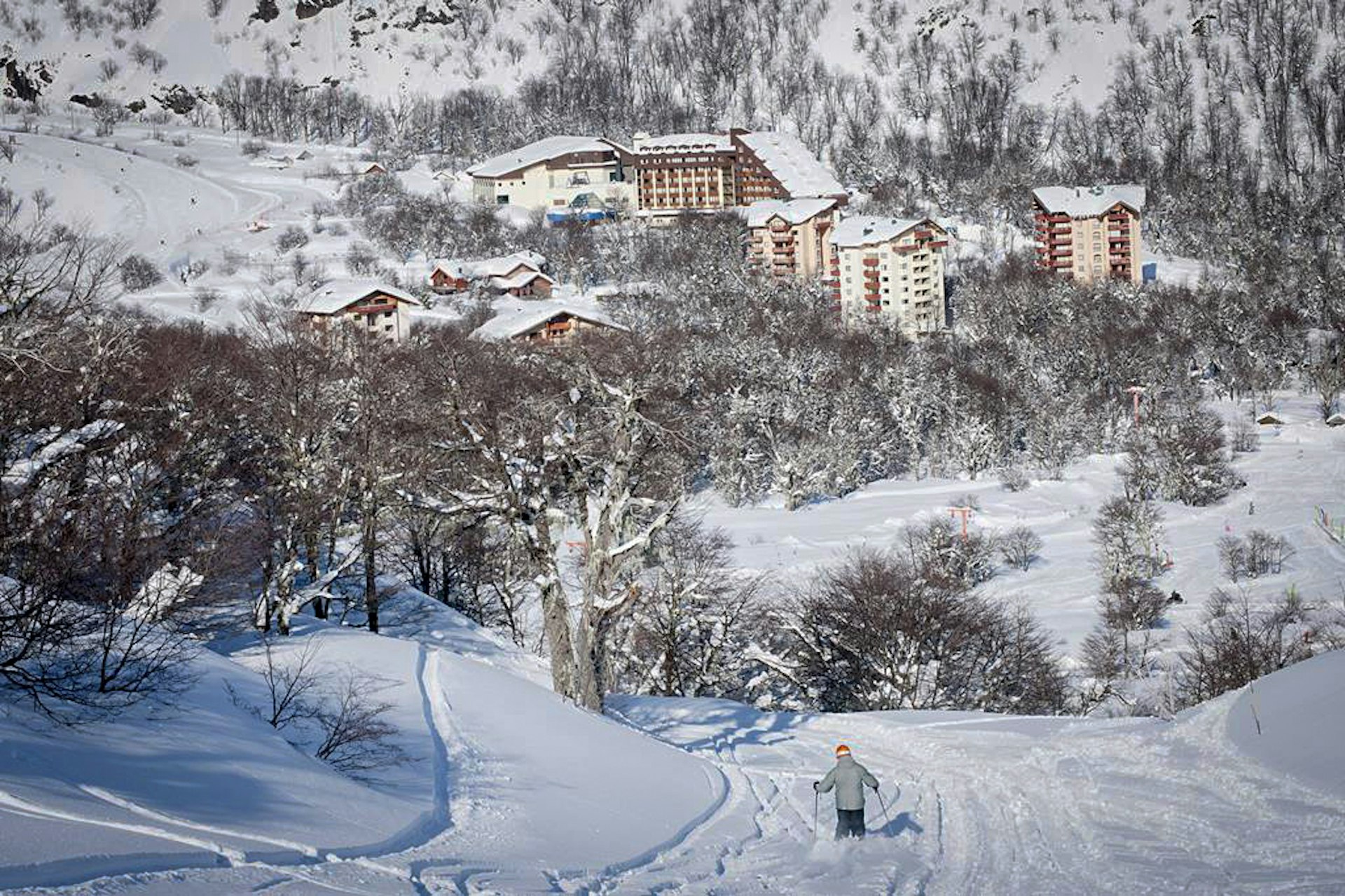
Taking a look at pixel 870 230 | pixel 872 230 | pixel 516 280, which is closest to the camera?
pixel 516 280

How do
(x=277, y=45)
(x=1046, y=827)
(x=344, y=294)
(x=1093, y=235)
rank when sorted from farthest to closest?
1. (x=277, y=45)
2. (x=1093, y=235)
3. (x=344, y=294)
4. (x=1046, y=827)

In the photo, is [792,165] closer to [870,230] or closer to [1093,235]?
[870,230]

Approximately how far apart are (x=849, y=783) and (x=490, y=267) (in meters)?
65.2

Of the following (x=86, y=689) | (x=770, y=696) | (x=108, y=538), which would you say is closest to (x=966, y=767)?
(x=86, y=689)

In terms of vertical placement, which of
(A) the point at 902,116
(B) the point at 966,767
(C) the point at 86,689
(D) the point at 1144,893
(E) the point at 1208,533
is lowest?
(E) the point at 1208,533

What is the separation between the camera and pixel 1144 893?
27.0 ft

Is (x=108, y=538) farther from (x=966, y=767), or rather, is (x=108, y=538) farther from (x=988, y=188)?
(x=988, y=188)

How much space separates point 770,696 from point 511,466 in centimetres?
953

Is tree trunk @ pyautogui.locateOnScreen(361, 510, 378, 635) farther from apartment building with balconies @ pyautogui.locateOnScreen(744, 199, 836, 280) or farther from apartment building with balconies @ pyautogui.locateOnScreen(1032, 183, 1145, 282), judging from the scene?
apartment building with balconies @ pyautogui.locateOnScreen(1032, 183, 1145, 282)

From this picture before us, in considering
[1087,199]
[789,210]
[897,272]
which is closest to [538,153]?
[789,210]

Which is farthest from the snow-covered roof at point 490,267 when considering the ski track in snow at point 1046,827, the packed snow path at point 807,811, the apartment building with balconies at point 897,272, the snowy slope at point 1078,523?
the ski track in snow at point 1046,827

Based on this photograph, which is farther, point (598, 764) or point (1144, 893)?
point (598, 764)

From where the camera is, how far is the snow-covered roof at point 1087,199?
74.4m

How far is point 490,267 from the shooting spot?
73250 millimetres
